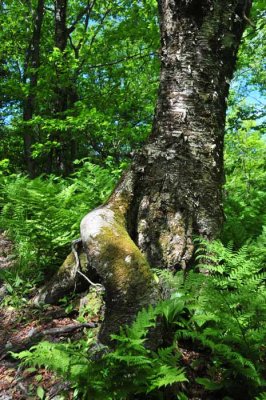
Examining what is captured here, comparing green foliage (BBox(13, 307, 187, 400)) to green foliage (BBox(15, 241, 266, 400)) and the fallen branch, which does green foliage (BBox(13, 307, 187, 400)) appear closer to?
green foliage (BBox(15, 241, 266, 400))

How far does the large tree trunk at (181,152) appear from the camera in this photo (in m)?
3.04

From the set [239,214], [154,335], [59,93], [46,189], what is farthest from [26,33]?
[154,335]

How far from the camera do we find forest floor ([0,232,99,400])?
2527mm

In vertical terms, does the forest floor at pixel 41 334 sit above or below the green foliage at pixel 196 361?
below

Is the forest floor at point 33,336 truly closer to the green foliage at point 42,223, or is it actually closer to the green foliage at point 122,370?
the green foliage at point 122,370

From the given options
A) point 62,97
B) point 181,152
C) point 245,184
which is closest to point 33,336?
point 181,152

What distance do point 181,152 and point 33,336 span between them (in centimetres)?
208

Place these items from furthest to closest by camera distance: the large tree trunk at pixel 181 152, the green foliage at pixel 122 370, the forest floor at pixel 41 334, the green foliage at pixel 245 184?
the green foliage at pixel 245 184, the large tree trunk at pixel 181 152, the forest floor at pixel 41 334, the green foliage at pixel 122 370

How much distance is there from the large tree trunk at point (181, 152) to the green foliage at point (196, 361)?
0.65m

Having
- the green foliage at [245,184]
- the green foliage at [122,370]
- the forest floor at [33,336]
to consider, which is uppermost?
the green foliage at [245,184]

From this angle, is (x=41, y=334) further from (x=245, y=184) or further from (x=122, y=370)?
(x=245, y=184)

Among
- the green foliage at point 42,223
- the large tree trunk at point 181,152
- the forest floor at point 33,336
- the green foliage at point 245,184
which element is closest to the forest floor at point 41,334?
the forest floor at point 33,336

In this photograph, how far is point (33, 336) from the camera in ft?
10.5

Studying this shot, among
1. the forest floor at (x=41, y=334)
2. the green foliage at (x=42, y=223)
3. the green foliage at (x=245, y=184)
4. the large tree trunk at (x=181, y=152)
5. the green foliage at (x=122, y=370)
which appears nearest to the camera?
the green foliage at (x=122, y=370)
